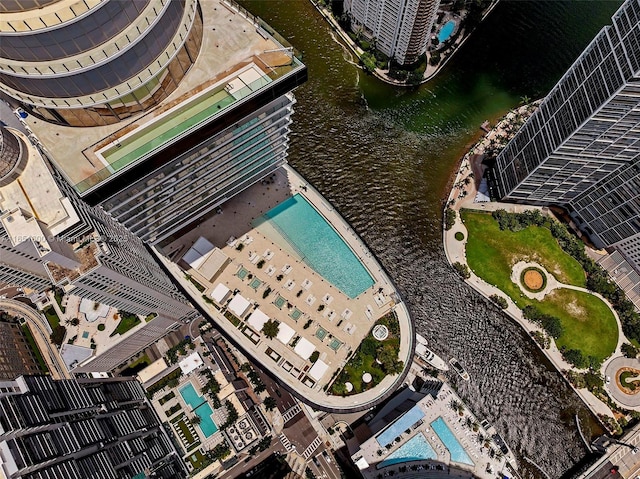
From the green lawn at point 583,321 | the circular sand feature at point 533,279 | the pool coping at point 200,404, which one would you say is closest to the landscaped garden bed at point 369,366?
the pool coping at point 200,404

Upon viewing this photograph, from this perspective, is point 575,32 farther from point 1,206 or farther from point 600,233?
point 1,206

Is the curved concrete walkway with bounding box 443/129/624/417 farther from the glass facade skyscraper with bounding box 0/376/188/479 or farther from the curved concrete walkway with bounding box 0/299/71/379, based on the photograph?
the curved concrete walkway with bounding box 0/299/71/379

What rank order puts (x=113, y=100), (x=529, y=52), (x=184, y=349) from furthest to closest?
(x=529, y=52) < (x=184, y=349) < (x=113, y=100)

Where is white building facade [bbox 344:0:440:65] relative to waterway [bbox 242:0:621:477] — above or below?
above

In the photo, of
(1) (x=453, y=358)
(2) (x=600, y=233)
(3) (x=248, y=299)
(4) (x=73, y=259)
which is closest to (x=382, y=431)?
(1) (x=453, y=358)

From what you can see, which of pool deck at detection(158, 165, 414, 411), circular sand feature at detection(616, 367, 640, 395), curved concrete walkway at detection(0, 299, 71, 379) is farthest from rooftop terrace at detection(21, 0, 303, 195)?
circular sand feature at detection(616, 367, 640, 395)

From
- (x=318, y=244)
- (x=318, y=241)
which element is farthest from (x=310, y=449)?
(x=318, y=241)
